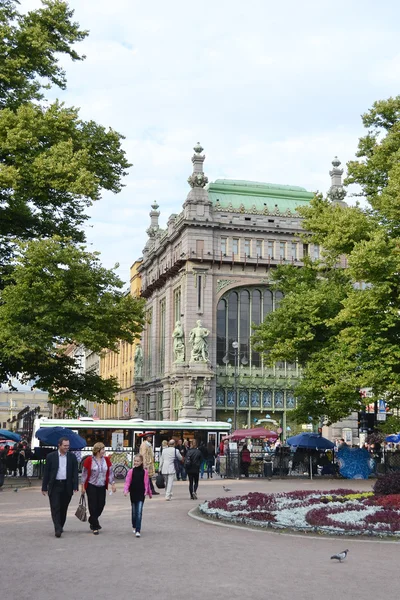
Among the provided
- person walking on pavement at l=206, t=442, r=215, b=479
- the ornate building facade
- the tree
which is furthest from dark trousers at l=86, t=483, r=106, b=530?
the ornate building facade

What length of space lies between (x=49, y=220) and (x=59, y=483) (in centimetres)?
1914

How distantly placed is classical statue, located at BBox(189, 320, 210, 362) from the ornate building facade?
0.29 ft

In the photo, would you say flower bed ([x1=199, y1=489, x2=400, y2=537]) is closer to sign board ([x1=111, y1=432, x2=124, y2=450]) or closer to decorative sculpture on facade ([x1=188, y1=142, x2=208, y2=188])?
sign board ([x1=111, y1=432, x2=124, y2=450])

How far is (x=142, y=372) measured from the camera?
292 ft

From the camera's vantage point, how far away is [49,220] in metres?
33.5

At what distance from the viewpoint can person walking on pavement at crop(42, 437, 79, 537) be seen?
15.9 meters

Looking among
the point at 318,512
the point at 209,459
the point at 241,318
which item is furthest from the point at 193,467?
the point at 241,318

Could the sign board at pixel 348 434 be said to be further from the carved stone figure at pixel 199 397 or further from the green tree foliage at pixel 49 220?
the green tree foliage at pixel 49 220

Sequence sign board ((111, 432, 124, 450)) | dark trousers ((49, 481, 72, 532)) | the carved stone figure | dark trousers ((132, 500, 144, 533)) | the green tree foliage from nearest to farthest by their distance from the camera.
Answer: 1. dark trousers ((49, 481, 72, 532))
2. dark trousers ((132, 500, 144, 533))
3. the green tree foliage
4. sign board ((111, 432, 124, 450))
5. the carved stone figure

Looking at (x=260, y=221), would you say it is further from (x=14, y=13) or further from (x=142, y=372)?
(x=14, y=13)

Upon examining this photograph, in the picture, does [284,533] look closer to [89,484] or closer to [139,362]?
[89,484]

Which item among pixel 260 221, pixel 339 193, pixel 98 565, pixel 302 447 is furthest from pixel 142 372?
pixel 98 565

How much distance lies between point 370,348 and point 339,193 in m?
35.1

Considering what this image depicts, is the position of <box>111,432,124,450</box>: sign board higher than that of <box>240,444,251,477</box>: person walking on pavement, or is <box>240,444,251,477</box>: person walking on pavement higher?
<box>111,432,124,450</box>: sign board
